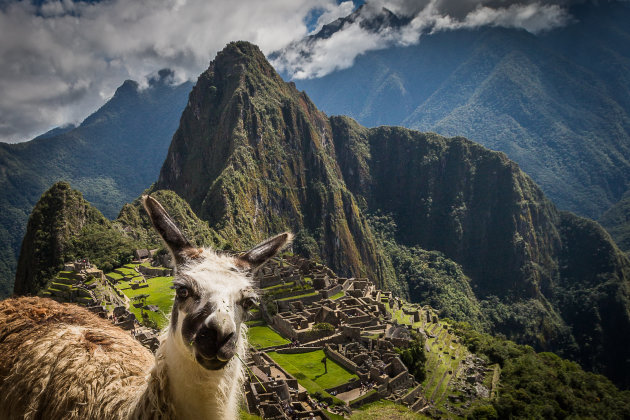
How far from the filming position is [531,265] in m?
125

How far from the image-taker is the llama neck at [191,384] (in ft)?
6.95

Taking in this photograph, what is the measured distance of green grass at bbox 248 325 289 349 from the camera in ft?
77.1

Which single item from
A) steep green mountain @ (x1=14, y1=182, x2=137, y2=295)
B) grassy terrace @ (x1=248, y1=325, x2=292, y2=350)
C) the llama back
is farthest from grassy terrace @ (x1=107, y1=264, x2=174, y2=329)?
the llama back

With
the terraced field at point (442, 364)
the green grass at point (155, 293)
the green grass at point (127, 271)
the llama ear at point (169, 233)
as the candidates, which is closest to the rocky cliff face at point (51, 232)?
the green grass at point (127, 271)

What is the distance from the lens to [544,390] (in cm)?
3064

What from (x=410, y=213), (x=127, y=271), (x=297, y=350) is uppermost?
(x=410, y=213)

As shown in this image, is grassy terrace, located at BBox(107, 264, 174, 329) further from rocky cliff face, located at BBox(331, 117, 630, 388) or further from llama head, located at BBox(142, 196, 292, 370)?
rocky cliff face, located at BBox(331, 117, 630, 388)

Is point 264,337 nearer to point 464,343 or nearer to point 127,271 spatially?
point 127,271

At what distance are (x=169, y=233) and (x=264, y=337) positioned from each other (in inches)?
944

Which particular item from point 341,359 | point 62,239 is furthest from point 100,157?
point 341,359

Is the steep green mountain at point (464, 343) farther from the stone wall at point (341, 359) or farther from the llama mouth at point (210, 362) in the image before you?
the llama mouth at point (210, 362)

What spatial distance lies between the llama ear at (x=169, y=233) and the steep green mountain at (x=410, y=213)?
73.7 metres

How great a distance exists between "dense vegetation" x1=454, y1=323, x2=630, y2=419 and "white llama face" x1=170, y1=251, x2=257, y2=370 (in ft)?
87.7

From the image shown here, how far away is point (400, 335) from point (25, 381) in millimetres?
28115
